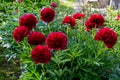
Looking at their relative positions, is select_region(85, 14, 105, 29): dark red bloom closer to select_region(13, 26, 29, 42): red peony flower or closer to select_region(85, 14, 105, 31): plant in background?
select_region(85, 14, 105, 31): plant in background

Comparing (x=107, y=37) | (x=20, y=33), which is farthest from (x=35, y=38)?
(x=107, y=37)

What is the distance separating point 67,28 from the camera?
98.3 inches

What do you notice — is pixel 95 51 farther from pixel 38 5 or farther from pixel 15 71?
pixel 38 5

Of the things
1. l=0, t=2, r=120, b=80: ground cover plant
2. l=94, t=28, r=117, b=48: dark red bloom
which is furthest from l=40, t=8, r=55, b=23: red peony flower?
l=94, t=28, r=117, b=48: dark red bloom

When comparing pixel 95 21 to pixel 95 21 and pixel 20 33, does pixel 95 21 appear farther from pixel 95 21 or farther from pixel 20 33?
pixel 20 33

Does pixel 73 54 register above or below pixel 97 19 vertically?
below

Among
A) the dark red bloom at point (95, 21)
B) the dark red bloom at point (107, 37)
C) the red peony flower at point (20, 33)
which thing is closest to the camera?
the dark red bloom at point (107, 37)

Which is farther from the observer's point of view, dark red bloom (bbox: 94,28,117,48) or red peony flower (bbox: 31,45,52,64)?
dark red bloom (bbox: 94,28,117,48)

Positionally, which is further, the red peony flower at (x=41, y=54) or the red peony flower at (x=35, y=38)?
the red peony flower at (x=35, y=38)

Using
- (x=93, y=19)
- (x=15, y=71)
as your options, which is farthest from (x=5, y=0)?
(x=93, y=19)

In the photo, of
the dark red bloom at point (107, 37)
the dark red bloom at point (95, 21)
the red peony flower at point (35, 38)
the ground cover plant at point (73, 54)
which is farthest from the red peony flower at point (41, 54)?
the dark red bloom at point (95, 21)

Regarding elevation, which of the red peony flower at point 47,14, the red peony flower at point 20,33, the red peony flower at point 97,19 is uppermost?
the red peony flower at point 47,14

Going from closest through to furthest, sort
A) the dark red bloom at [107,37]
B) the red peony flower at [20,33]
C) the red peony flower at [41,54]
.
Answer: the red peony flower at [41,54] → the dark red bloom at [107,37] → the red peony flower at [20,33]

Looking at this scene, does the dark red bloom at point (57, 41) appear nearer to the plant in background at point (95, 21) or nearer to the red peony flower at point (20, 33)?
the red peony flower at point (20, 33)
